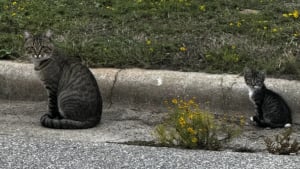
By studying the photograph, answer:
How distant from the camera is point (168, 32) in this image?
30.6 ft

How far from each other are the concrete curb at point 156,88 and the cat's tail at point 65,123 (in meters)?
0.83

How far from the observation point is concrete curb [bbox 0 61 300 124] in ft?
25.7

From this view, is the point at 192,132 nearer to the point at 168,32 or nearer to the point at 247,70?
the point at 247,70

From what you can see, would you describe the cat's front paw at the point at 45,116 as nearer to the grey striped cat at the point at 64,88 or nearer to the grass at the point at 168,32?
the grey striped cat at the point at 64,88

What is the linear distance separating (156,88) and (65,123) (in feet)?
4.43

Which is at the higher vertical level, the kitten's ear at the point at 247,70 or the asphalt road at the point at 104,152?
the kitten's ear at the point at 247,70

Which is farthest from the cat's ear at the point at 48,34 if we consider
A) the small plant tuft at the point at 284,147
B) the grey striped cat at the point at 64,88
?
the small plant tuft at the point at 284,147

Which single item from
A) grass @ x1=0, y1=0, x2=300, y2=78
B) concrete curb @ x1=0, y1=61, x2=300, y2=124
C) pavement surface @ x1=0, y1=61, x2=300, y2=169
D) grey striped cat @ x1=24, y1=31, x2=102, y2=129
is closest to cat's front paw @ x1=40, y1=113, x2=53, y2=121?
grey striped cat @ x1=24, y1=31, x2=102, y2=129

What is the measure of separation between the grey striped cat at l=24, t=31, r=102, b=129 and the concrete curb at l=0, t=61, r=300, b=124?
650 millimetres

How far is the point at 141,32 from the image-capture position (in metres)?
9.37

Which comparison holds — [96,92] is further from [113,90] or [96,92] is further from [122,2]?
[122,2]

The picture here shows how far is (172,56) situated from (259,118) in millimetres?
1580

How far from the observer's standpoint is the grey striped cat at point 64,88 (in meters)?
7.32

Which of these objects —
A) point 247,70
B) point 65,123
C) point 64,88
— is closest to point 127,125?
point 65,123
